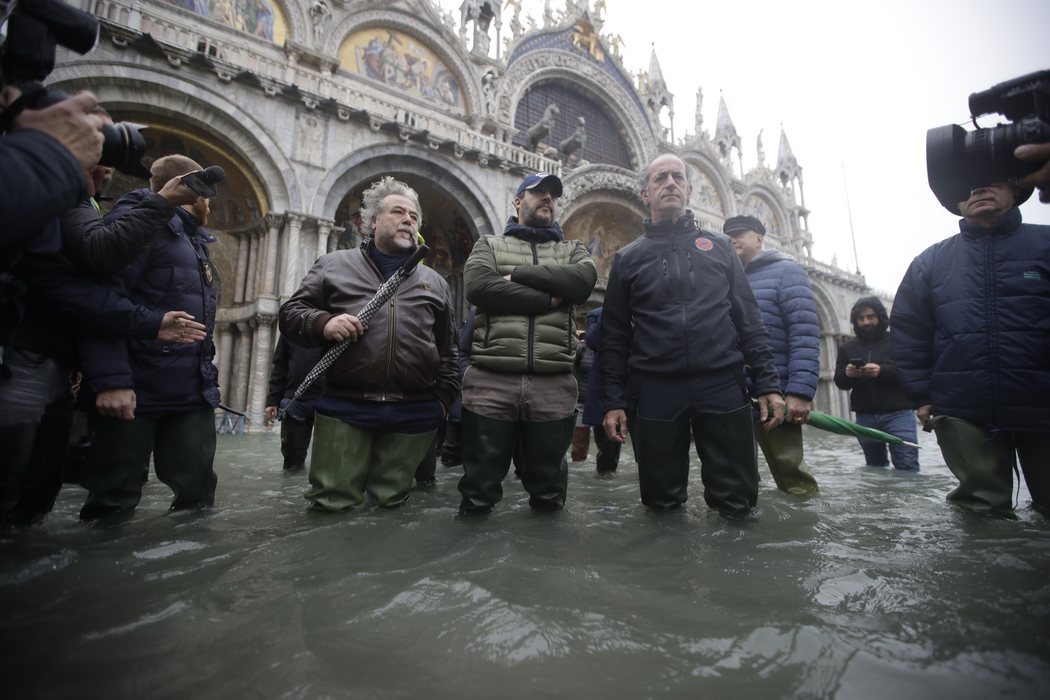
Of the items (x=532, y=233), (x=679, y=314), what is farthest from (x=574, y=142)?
(x=679, y=314)

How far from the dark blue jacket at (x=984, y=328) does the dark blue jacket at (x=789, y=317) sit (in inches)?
18.4

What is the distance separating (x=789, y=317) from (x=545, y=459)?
1933mm

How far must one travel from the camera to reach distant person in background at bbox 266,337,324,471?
13.9 ft

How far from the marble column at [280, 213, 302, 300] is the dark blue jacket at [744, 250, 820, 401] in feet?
28.5

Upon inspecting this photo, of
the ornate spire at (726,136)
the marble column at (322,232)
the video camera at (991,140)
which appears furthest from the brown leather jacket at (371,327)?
the ornate spire at (726,136)

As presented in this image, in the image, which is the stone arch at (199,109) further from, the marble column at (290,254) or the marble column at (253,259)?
the marble column at (253,259)

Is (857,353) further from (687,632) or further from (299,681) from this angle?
(299,681)

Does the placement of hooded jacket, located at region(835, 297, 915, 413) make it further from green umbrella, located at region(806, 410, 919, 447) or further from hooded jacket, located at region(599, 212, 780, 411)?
hooded jacket, located at region(599, 212, 780, 411)

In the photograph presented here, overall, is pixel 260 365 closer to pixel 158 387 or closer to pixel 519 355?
pixel 158 387

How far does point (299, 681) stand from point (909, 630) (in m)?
1.44

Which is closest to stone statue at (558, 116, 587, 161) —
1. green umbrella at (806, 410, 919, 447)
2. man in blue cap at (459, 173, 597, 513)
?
green umbrella at (806, 410, 919, 447)

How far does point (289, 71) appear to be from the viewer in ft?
35.0

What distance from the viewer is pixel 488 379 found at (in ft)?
8.45

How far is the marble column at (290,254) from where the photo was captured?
9.55 m
